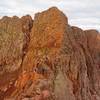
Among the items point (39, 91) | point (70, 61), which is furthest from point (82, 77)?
point (39, 91)

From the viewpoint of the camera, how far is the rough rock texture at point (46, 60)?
4638 centimetres

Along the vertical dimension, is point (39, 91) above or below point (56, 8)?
below

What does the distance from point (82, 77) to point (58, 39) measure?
13.5ft

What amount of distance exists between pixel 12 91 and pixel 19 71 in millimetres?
2090

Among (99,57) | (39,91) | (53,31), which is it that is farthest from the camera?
(99,57)

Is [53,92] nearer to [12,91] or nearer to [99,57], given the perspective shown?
[12,91]

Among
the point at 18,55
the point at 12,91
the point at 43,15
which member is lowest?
the point at 12,91

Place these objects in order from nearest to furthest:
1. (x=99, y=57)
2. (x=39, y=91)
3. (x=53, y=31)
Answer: (x=39, y=91) < (x=53, y=31) < (x=99, y=57)

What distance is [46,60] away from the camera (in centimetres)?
4731

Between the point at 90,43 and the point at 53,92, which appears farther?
the point at 90,43

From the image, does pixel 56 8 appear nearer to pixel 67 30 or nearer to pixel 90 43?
pixel 67 30

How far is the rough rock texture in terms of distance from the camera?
4638 cm

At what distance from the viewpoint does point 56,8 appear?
4991cm

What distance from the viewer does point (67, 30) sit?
49031mm
